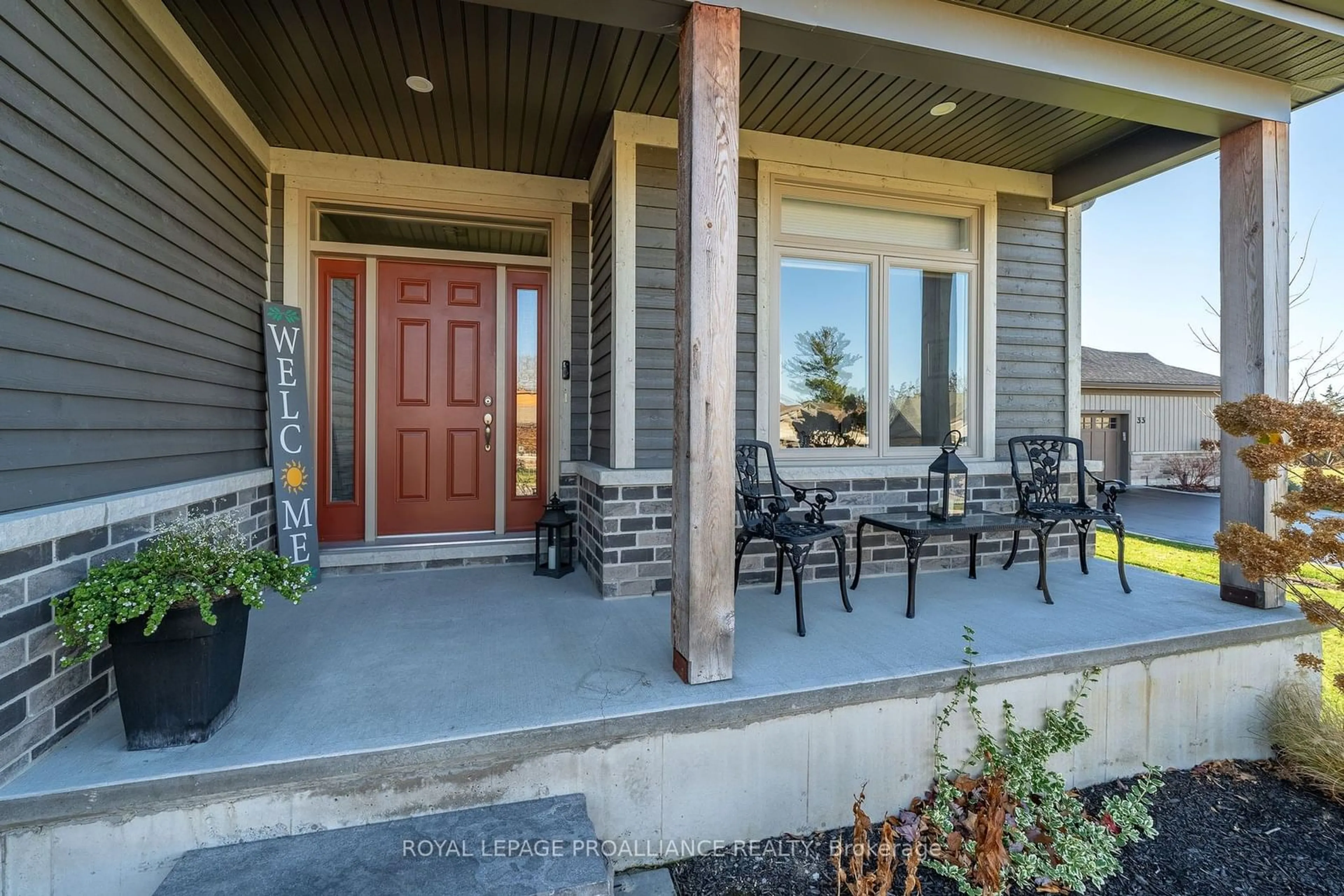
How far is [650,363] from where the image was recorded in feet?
10.4

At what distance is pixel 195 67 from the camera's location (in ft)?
8.34

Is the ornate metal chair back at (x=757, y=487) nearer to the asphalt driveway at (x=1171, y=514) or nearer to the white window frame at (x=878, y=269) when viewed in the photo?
the white window frame at (x=878, y=269)

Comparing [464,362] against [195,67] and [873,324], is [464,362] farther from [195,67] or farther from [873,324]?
[873,324]

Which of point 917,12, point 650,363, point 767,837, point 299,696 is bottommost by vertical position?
point 767,837

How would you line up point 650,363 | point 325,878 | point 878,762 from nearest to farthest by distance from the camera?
point 325,878 < point 878,762 < point 650,363

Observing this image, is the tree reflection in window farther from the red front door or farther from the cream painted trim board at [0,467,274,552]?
the cream painted trim board at [0,467,274,552]

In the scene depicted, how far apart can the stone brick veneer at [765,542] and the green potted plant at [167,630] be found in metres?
1.56

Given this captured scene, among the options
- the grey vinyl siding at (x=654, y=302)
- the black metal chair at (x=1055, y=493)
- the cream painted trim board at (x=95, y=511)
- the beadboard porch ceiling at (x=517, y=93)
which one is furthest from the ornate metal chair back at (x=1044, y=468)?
the cream painted trim board at (x=95, y=511)

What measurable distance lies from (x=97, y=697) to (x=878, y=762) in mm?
2569

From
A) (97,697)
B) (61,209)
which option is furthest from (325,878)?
(61,209)

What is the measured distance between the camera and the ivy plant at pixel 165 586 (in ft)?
5.00

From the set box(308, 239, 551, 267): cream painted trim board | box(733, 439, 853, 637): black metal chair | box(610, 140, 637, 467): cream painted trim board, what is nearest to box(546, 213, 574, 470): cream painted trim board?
box(308, 239, 551, 267): cream painted trim board

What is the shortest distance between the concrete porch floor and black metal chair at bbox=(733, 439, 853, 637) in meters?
0.19

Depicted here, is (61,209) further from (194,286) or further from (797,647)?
(797,647)
